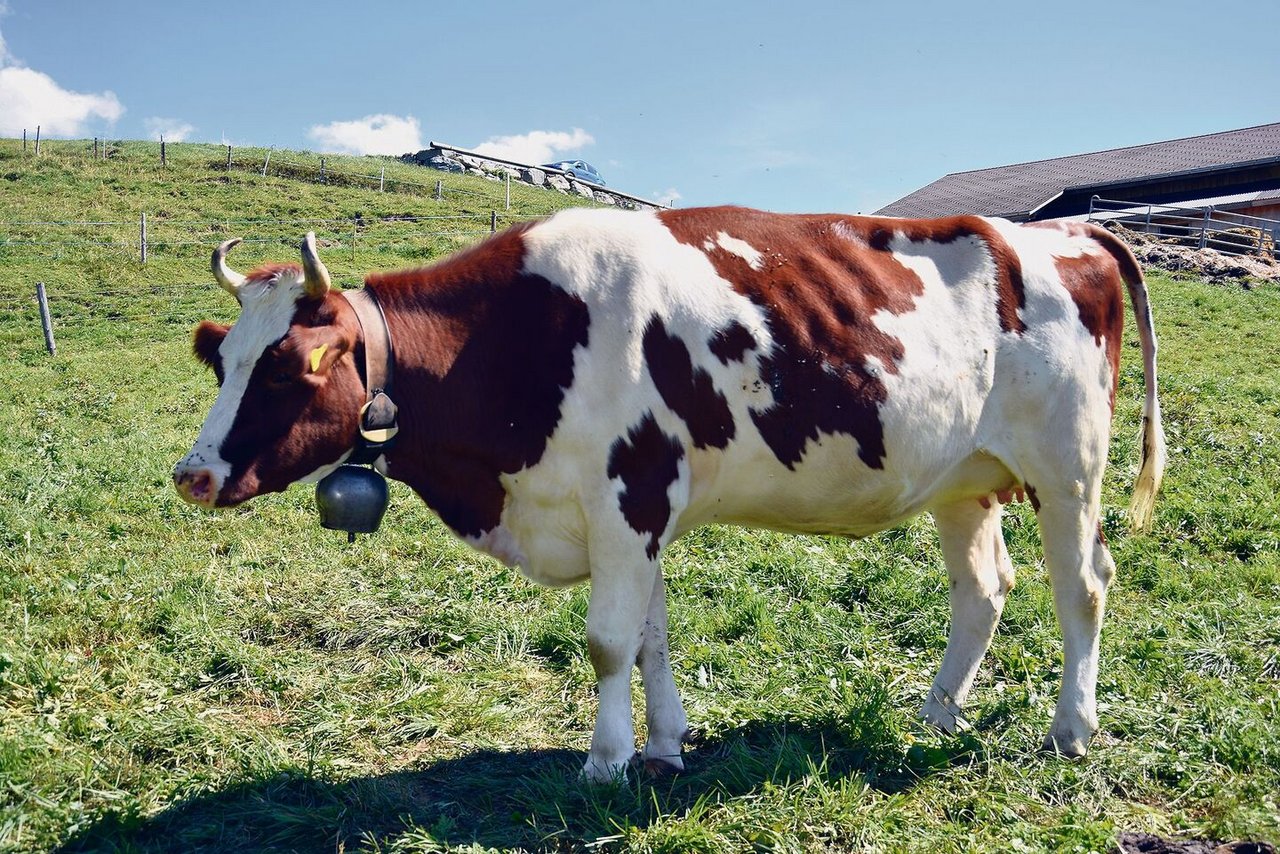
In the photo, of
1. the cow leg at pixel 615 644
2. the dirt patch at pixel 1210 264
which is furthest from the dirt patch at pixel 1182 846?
the dirt patch at pixel 1210 264

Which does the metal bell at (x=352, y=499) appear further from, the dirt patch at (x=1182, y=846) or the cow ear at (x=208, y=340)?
the dirt patch at (x=1182, y=846)

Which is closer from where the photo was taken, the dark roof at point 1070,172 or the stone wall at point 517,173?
the dark roof at point 1070,172

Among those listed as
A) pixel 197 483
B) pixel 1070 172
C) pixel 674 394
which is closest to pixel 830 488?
pixel 674 394

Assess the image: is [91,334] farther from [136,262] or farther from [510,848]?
[510,848]

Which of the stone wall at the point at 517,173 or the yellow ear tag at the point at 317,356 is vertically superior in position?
the stone wall at the point at 517,173

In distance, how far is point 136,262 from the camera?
82.5 ft

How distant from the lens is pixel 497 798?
4.32 metres

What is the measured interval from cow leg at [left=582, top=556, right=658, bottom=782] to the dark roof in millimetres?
36091

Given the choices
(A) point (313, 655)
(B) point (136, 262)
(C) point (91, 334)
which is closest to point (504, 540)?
(A) point (313, 655)

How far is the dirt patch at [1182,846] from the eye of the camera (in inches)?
149

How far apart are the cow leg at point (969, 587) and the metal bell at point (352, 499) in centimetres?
284

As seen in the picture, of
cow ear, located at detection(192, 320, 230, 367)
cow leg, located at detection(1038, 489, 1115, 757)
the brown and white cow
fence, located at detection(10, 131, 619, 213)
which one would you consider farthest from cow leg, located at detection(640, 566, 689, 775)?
fence, located at detection(10, 131, 619, 213)

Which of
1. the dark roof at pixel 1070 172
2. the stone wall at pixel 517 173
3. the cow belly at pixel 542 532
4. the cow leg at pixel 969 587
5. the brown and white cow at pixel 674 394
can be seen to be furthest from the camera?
the stone wall at pixel 517 173

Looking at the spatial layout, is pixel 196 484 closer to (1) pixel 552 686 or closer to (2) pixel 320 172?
(1) pixel 552 686
